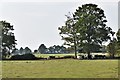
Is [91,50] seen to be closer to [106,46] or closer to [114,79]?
[106,46]

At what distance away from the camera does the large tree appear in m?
78.9

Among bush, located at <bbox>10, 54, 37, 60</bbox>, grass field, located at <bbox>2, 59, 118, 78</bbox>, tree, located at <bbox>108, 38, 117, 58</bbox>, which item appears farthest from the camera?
tree, located at <bbox>108, 38, 117, 58</bbox>

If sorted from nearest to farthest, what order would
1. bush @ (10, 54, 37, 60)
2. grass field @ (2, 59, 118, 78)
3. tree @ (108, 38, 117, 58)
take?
grass field @ (2, 59, 118, 78) < bush @ (10, 54, 37, 60) < tree @ (108, 38, 117, 58)

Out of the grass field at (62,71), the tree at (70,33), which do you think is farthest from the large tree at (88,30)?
the grass field at (62,71)

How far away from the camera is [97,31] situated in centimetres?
8069

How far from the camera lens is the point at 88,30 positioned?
7994 centimetres

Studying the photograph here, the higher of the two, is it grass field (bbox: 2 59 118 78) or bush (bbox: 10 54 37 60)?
bush (bbox: 10 54 37 60)

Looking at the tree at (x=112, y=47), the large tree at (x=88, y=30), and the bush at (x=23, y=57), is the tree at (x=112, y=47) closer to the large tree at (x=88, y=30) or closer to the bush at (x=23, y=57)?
Answer: the large tree at (x=88, y=30)

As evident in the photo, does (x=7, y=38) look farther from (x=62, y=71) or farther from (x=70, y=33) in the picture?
(x=62, y=71)

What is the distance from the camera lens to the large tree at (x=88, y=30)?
259 feet

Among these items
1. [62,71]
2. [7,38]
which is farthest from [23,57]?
[62,71]

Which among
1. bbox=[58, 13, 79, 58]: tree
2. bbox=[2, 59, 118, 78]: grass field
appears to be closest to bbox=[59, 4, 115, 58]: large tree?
bbox=[58, 13, 79, 58]: tree

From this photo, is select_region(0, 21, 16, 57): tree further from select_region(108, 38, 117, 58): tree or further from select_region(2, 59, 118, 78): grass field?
select_region(2, 59, 118, 78): grass field

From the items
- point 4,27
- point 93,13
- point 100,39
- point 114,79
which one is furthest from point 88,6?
point 114,79
